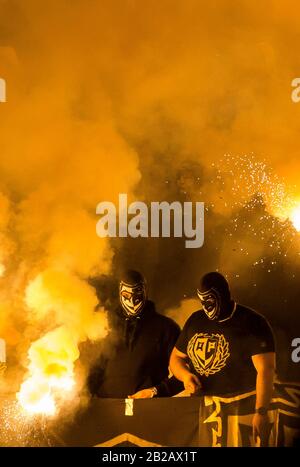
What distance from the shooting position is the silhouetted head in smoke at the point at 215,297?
4535 millimetres

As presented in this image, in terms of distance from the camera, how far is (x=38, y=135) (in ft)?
15.0

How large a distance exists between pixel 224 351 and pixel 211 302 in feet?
1.06

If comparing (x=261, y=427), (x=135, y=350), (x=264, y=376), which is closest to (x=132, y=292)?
(x=135, y=350)

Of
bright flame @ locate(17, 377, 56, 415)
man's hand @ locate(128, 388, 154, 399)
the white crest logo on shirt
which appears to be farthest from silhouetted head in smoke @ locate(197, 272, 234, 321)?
bright flame @ locate(17, 377, 56, 415)

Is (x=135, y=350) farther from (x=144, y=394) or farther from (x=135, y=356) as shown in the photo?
(x=144, y=394)

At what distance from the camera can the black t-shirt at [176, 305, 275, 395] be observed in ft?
14.8

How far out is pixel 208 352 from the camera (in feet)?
14.9

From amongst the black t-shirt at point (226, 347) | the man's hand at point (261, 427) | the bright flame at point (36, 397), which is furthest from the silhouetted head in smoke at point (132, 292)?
the man's hand at point (261, 427)

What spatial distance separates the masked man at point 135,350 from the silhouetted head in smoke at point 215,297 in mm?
247

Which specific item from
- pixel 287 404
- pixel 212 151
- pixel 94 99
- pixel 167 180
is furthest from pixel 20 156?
pixel 287 404

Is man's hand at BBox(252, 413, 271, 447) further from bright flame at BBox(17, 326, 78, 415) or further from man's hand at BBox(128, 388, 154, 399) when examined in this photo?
bright flame at BBox(17, 326, 78, 415)

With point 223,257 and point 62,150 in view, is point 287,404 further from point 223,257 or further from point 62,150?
point 62,150
